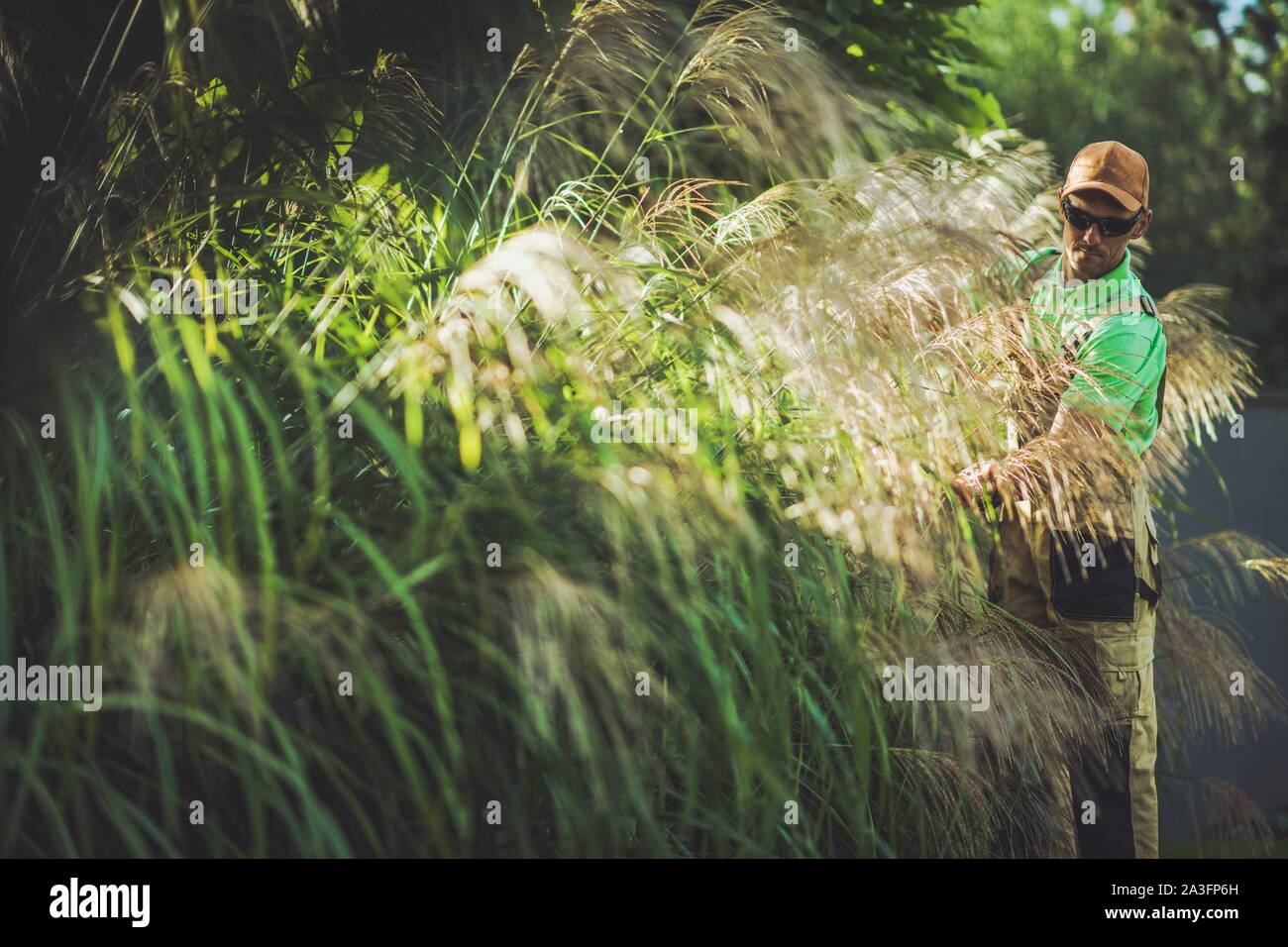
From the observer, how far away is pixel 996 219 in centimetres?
294

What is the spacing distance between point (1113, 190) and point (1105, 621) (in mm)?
970

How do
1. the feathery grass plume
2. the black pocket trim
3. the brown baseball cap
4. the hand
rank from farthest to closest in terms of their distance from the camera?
the brown baseball cap, the black pocket trim, the hand, the feathery grass plume

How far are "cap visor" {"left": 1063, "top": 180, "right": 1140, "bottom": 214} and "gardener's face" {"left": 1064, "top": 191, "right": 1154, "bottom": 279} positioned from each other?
0.03ft

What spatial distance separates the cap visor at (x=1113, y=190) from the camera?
9.15ft

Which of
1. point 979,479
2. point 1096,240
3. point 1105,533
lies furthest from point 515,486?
point 1096,240

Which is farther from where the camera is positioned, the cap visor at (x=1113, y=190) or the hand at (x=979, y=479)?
the cap visor at (x=1113, y=190)

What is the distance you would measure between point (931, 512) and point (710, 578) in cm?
51

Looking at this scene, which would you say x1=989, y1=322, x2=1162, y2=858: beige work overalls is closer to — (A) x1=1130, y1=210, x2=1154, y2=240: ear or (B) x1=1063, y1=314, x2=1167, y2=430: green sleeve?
(B) x1=1063, y1=314, x2=1167, y2=430: green sleeve

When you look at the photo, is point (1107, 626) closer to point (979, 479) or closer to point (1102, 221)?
point (979, 479)

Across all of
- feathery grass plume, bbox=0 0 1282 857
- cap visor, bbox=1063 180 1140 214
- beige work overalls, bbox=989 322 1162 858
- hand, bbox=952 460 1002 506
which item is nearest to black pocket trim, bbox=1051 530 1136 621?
beige work overalls, bbox=989 322 1162 858

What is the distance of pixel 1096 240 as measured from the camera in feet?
9.23

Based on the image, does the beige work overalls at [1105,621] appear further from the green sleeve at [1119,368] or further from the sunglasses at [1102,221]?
the sunglasses at [1102,221]

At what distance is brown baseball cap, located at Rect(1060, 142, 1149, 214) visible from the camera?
2.79 m

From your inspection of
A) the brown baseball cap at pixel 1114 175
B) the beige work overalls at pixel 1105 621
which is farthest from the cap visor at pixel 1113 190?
the beige work overalls at pixel 1105 621
